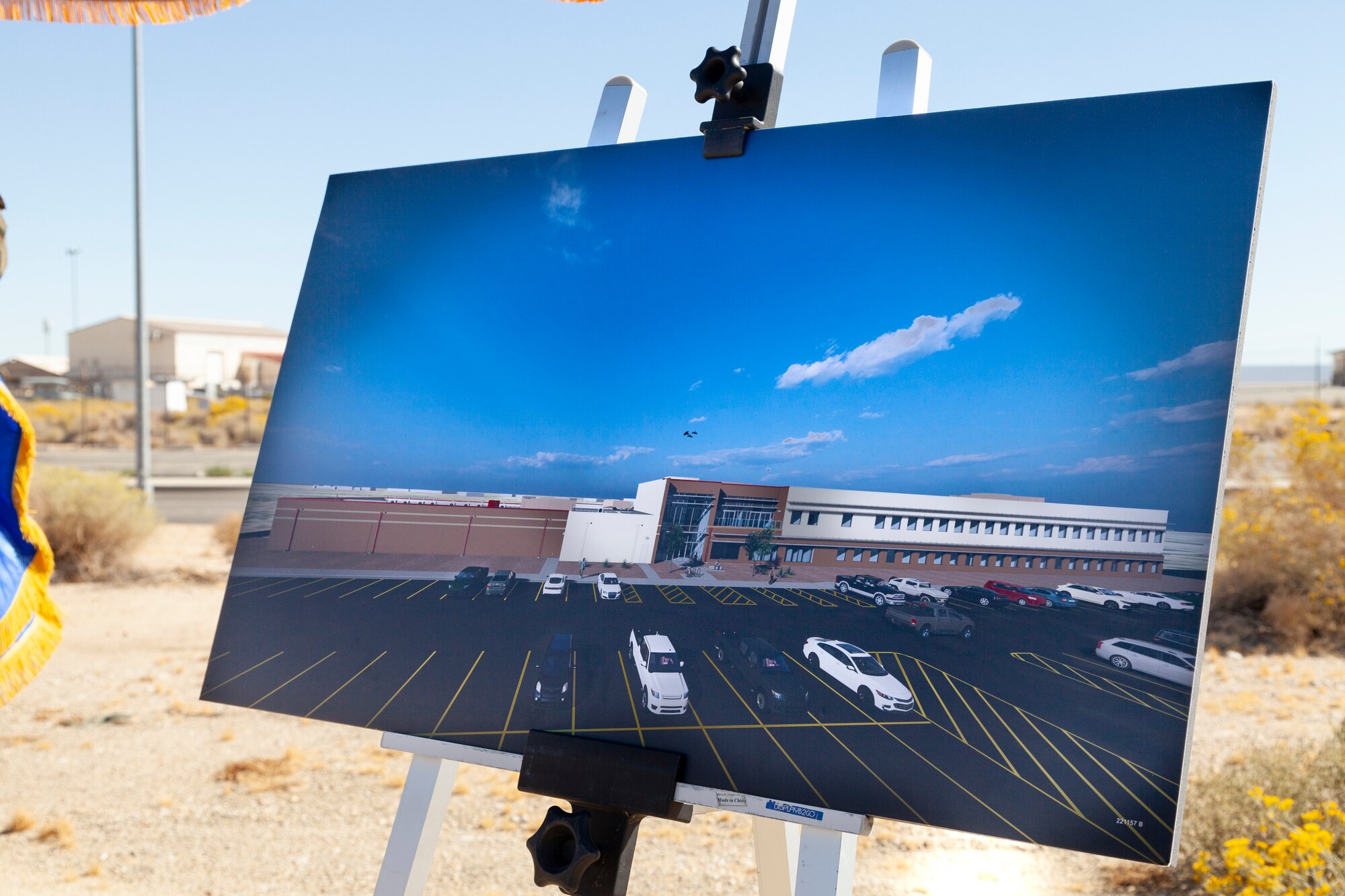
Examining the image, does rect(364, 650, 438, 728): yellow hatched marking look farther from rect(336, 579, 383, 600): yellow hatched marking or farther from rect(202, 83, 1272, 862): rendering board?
rect(336, 579, 383, 600): yellow hatched marking

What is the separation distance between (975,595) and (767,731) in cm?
38

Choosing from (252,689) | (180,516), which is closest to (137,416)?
(180,516)

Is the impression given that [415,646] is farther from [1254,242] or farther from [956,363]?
[1254,242]

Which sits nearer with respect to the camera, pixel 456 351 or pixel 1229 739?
pixel 456 351

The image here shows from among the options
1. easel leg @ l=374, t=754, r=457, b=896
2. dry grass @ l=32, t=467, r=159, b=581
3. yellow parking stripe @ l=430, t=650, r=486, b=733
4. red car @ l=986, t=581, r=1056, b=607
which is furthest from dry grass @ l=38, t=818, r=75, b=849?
dry grass @ l=32, t=467, r=159, b=581

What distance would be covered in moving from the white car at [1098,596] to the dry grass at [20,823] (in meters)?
4.47

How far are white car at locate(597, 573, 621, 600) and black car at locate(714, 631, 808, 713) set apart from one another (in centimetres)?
21

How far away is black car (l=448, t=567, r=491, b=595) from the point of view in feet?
5.70

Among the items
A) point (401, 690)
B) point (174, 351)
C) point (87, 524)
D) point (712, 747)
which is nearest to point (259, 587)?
point (401, 690)

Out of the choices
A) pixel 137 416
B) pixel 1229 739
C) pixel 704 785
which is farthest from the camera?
pixel 137 416

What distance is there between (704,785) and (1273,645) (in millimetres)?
7278

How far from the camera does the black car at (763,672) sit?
142 cm

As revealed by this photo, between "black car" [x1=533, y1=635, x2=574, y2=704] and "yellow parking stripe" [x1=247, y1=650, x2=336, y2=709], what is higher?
"black car" [x1=533, y1=635, x2=574, y2=704]

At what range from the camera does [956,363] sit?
4.55 feet
